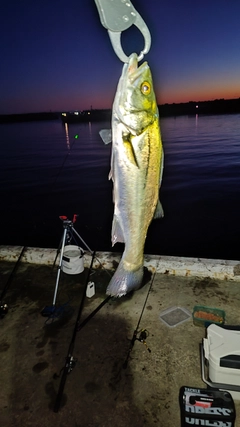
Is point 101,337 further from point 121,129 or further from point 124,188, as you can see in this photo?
point 121,129

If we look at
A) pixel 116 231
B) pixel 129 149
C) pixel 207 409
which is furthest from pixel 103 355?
pixel 129 149

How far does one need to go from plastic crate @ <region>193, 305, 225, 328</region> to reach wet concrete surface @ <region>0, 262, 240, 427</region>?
0.41 ft

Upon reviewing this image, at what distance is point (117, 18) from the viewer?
2.02m

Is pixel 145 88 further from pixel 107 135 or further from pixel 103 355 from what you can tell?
pixel 103 355

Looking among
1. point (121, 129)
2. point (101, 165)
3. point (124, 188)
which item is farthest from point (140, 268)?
point (101, 165)

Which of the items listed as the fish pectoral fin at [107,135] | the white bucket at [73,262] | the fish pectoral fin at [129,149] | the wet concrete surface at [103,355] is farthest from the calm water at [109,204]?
the fish pectoral fin at [129,149]

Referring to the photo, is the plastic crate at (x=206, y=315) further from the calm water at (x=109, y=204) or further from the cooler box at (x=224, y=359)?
the calm water at (x=109, y=204)

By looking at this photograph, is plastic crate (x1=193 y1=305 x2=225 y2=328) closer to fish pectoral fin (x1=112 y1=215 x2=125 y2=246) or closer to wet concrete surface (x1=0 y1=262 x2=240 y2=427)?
wet concrete surface (x1=0 y1=262 x2=240 y2=427)

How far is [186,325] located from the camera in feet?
14.7

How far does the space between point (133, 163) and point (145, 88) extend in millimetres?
629

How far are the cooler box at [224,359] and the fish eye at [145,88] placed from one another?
2828mm

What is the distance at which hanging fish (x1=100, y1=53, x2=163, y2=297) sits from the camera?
2.29 meters

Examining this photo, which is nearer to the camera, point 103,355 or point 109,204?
point 103,355

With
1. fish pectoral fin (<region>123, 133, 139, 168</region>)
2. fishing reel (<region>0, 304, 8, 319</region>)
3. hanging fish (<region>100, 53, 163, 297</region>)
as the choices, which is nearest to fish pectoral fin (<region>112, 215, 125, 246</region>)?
hanging fish (<region>100, 53, 163, 297</region>)
